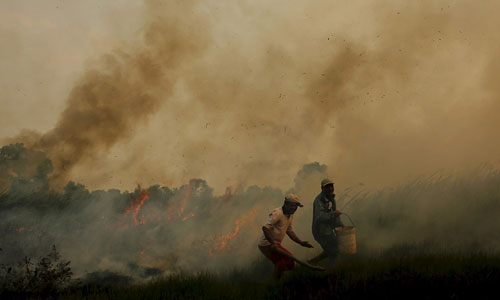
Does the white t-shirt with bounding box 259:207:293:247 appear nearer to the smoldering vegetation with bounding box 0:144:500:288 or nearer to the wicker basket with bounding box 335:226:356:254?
the wicker basket with bounding box 335:226:356:254

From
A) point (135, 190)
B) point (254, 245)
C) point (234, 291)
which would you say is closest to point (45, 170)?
point (135, 190)

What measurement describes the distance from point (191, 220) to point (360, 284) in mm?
8826

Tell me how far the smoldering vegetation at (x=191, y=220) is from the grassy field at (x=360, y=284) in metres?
1.89

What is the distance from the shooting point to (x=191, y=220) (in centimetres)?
1656

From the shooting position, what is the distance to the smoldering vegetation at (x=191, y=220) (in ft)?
44.0

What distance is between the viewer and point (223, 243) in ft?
47.9

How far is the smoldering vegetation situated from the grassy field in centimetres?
189

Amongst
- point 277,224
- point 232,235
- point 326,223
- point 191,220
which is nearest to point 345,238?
point 326,223

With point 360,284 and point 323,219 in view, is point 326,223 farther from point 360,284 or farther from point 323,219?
point 360,284

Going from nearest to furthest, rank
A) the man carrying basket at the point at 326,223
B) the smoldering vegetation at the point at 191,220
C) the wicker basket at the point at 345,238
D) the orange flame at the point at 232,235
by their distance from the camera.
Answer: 1. the wicker basket at the point at 345,238
2. the man carrying basket at the point at 326,223
3. the smoldering vegetation at the point at 191,220
4. the orange flame at the point at 232,235

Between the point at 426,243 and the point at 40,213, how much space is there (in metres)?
11.9

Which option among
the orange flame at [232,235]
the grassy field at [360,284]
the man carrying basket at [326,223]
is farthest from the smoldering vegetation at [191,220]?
the man carrying basket at [326,223]

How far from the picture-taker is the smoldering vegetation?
1341 centimetres

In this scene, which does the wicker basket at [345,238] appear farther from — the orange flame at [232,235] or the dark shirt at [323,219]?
the orange flame at [232,235]
